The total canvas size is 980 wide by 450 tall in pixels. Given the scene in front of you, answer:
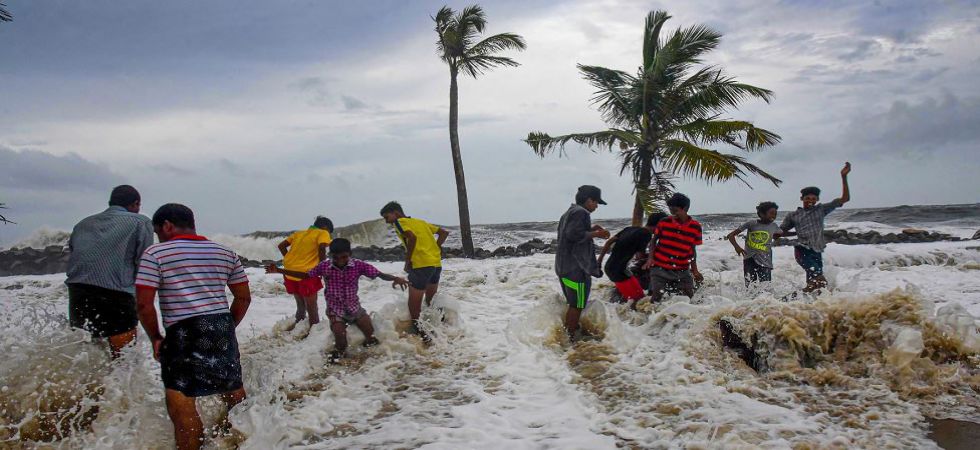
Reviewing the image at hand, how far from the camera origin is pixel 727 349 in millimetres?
6652

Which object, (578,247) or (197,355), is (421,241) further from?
(197,355)

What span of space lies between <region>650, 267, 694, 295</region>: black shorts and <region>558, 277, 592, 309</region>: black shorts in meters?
1.37

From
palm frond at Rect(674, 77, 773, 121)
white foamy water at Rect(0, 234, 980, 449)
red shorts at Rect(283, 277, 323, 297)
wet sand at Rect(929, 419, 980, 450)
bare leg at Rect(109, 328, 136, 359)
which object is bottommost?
wet sand at Rect(929, 419, 980, 450)

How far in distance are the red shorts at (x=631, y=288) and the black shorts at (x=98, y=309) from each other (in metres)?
6.10

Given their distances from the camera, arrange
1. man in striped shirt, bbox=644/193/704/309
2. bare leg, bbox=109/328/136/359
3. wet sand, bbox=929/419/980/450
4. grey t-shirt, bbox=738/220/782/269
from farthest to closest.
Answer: grey t-shirt, bbox=738/220/782/269 → man in striped shirt, bbox=644/193/704/309 → bare leg, bbox=109/328/136/359 → wet sand, bbox=929/419/980/450

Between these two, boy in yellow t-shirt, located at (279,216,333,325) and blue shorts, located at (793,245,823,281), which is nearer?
boy in yellow t-shirt, located at (279,216,333,325)

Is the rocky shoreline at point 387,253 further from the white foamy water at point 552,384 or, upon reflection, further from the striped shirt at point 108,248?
the striped shirt at point 108,248

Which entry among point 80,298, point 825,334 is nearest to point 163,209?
point 80,298

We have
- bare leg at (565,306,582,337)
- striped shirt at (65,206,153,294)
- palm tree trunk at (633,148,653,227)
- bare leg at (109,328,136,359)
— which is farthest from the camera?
palm tree trunk at (633,148,653,227)

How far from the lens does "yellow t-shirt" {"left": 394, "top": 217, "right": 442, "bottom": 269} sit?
743cm

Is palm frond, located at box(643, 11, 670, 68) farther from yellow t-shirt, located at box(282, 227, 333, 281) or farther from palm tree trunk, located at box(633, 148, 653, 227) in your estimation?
yellow t-shirt, located at box(282, 227, 333, 281)

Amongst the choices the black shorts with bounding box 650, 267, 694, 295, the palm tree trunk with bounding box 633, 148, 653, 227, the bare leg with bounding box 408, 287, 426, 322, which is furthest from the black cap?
the palm tree trunk with bounding box 633, 148, 653, 227

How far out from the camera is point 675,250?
307 inches

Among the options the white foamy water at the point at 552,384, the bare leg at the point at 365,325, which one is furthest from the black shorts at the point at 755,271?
the bare leg at the point at 365,325
